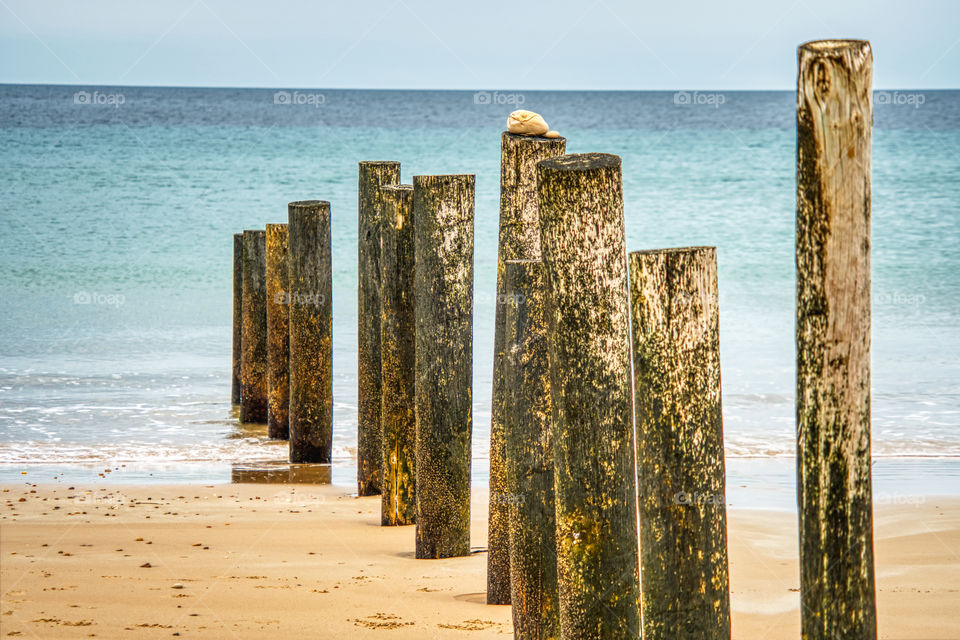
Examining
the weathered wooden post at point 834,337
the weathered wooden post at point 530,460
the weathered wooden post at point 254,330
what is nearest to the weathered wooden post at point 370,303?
the weathered wooden post at point 530,460

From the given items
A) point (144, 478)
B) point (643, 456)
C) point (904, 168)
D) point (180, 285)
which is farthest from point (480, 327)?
point (904, 168)

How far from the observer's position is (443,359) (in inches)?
222

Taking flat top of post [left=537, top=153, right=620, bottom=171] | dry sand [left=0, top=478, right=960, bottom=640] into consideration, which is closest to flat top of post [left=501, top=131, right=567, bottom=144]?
flat top of post [left=537, top=153, right=620, bottom=171]

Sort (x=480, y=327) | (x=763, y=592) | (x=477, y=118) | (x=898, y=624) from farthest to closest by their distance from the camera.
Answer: (x=477, y=118)
(x=480, y=327)
(x=763, y=592)
(x=898, y=624)

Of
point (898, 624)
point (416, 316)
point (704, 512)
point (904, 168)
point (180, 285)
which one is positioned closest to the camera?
point (704, 512)

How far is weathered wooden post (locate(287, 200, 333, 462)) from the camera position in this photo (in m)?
8.38

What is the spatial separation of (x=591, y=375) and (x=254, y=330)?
23.3ft

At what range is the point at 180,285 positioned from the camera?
22547mm

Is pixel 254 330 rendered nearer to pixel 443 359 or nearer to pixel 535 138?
pixel 443 359

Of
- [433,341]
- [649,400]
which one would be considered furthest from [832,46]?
[433,341]

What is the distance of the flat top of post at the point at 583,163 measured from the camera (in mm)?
3543

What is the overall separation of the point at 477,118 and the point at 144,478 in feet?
217

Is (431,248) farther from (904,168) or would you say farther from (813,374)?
(904,168)

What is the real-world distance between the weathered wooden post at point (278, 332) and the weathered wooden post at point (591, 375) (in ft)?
19.5
